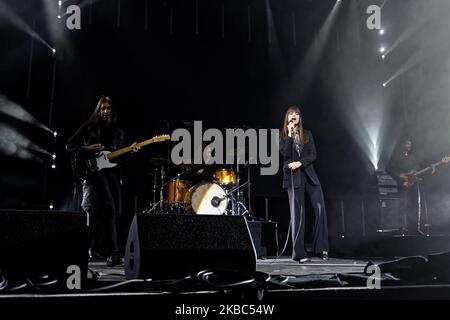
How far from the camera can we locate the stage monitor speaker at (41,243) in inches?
77.5

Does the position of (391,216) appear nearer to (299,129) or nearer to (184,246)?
(299,129)

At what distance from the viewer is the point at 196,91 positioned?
7.35 m

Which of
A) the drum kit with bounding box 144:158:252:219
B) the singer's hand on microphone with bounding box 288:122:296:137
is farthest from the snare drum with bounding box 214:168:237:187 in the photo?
the singer's hand on microphone with bounding box 288:122:296:137

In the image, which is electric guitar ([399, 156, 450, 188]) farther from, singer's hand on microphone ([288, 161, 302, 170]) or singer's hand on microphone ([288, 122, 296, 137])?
singer's hand on microphone ([288, 161, 302, 170])

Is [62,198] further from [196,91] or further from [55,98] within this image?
[196,91]

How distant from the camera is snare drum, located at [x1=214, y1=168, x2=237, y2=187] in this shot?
691 cm

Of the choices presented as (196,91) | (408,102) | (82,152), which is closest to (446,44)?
(408,102)

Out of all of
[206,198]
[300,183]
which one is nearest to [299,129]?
[300,183]

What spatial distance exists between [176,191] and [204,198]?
0.54 meters

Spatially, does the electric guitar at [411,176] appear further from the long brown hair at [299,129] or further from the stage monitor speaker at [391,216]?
the long brown hair at [299,129]

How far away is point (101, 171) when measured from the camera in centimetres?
418

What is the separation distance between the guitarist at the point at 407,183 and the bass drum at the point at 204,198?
330cm

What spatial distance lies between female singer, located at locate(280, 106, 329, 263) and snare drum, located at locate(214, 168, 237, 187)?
7.37 ft
